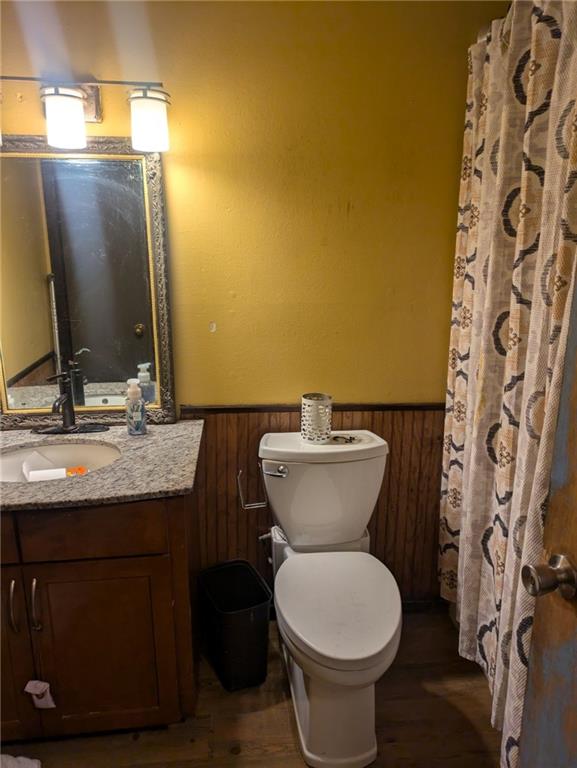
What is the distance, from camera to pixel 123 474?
1.39 meters

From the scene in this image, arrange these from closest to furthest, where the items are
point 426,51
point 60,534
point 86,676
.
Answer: point 60,534 → point 86,676 → point 426,51

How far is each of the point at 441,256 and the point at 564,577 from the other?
1331 millimetres

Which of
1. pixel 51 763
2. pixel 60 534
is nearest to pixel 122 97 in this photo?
pixel 60 534

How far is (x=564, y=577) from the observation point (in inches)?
29.2

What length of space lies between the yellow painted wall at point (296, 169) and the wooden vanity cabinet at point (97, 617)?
62 centimetres

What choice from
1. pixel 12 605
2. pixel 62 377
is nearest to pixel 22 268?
pixel 62 377

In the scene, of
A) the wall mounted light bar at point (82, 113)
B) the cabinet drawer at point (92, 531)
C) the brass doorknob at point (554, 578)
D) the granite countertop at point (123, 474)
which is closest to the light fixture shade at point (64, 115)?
the wall mounted light bar at point (82, 113)

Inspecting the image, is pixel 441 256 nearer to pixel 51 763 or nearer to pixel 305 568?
pixel 305 568

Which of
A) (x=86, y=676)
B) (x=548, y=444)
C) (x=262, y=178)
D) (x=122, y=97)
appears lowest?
(x=86, y=676)

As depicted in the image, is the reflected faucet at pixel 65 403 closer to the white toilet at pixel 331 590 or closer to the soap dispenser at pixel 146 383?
the soap dispenser at pixel 146 383

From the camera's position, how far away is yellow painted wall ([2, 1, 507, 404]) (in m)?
1.60

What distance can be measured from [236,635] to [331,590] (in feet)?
1.32

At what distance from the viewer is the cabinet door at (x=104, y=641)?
1.34 meters

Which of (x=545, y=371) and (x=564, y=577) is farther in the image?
(x=545, y=371)
